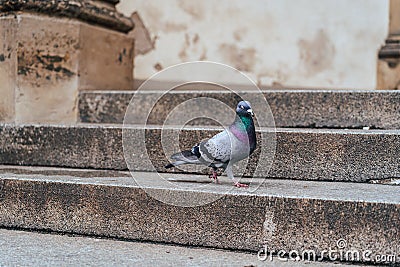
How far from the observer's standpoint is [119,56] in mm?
3215

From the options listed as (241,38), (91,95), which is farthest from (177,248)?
(241,38)

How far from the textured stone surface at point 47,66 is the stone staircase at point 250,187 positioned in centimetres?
28

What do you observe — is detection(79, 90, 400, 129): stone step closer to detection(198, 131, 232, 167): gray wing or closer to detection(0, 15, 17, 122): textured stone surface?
detection(0, 15, 17, 122): textured stone surface

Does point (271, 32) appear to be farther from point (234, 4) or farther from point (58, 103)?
point (58, 103)

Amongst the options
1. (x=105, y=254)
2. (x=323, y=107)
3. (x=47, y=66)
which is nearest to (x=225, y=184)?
(x=105, y=254)

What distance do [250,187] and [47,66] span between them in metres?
1.46

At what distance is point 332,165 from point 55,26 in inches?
63.3

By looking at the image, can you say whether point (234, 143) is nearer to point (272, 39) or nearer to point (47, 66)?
point (47, 66)

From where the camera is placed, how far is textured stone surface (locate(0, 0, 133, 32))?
272 cm

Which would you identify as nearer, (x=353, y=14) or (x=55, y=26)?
(x=55, y=26)

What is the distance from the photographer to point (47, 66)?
2.79m

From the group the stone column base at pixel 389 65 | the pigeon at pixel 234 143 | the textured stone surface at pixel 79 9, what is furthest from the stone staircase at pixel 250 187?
the stone column base at pixel 389 65

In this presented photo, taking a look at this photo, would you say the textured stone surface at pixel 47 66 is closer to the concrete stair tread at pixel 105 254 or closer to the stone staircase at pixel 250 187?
the stone staircase at pixel 250 187

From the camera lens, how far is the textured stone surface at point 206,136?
199cm
